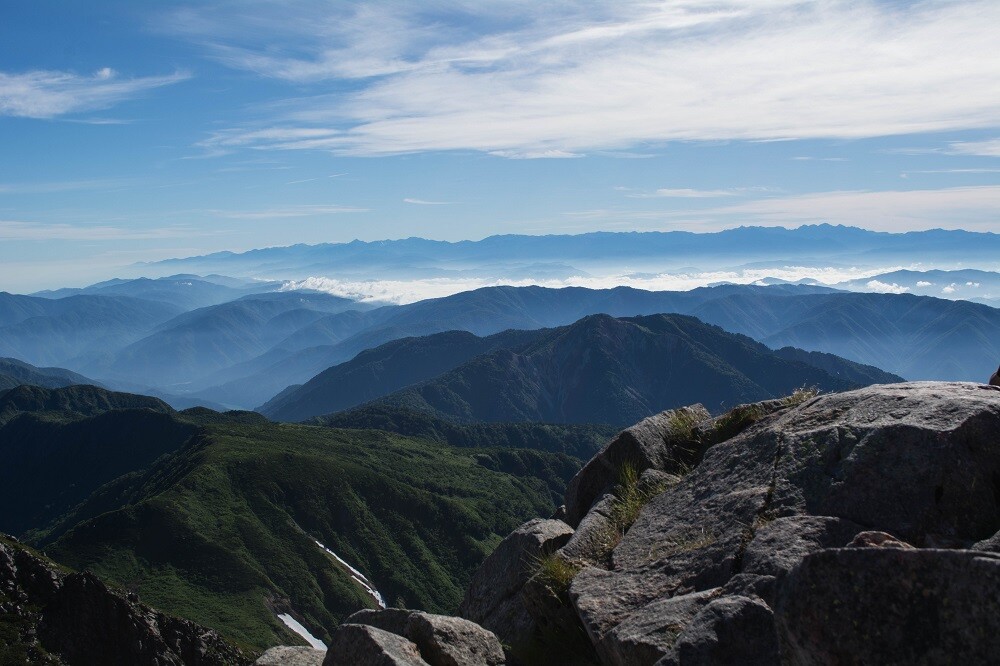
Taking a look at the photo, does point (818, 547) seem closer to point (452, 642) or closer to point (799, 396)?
point (452, 642)

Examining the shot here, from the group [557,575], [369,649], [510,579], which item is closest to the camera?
[369,649]

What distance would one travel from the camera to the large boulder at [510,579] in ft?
52.6

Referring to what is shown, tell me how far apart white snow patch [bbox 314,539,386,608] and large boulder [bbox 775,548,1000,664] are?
17598cm

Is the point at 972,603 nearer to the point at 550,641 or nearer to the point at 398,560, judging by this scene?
the point at 550,641

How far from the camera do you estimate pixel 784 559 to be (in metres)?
10.0

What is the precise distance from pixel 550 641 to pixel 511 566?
4400mm

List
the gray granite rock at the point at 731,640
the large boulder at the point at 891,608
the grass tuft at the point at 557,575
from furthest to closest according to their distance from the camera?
the grass tuft at the point at 557,575, the gray granite rock at the point at 731,640, the large boulder at the point at 891,608

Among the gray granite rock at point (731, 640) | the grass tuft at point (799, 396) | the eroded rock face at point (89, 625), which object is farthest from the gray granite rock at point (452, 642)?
the eroded rock face at point (89, 625)

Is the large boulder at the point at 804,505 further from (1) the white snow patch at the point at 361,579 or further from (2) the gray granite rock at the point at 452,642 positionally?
(1) the white snow patch at the point at 361,579

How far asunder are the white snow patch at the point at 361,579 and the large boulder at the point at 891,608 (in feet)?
577

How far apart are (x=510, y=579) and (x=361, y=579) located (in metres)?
176

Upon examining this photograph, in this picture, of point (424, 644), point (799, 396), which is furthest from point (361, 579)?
point (799, 396)

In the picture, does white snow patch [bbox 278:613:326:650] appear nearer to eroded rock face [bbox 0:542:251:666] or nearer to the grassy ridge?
the grassy ridge

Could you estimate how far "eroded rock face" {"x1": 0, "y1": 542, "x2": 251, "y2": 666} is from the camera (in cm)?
8181
